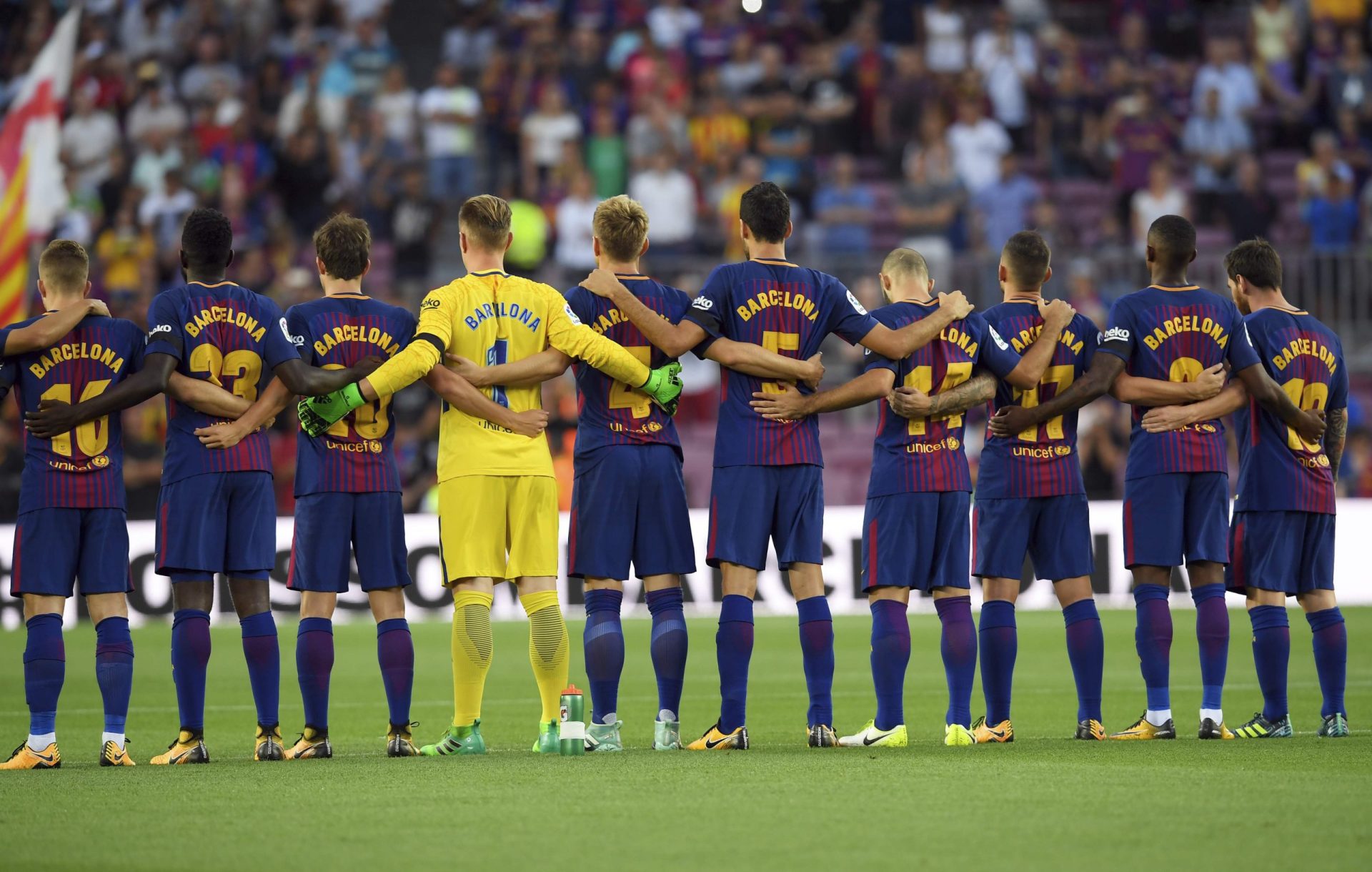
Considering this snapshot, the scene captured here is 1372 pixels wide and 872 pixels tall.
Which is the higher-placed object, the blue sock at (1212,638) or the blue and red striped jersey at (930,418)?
the blue and red striped jersey at (930,418)

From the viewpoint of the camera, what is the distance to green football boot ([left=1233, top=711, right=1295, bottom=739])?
896cm

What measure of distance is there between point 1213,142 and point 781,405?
57.2ft

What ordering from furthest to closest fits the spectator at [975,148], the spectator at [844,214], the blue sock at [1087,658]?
the spectator at [975,148] < the spectator at [844,214] < the blue sock at [1087,658]

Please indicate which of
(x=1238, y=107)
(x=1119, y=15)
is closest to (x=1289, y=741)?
(x=1238, y=107)

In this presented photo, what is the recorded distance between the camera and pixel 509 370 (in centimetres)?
847

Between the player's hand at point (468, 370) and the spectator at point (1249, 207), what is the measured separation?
54.3ft

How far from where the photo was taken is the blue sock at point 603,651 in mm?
8414

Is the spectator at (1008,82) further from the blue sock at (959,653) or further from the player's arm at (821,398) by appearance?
the blue sock at (959,653)

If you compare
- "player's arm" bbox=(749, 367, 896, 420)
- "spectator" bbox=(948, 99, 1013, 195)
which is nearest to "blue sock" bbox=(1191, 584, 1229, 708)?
"player's arm" bbox=(749, 367, 896, 420)

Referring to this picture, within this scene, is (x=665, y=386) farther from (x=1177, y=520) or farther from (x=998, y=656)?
(x=1177, y=520)

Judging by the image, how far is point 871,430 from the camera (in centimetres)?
2162

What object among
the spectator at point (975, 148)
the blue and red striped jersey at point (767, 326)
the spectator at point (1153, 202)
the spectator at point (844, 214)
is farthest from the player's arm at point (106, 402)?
the spectator at point (975, 148)

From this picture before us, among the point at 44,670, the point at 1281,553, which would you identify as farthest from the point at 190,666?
the point at 1281,553

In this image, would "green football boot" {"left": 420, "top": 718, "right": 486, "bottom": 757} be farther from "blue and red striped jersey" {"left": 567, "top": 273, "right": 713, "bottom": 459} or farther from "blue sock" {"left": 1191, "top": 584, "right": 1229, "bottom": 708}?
"blue sock" {"left": 1191, "top": 584, "right": 1229, "bottom": 708}
